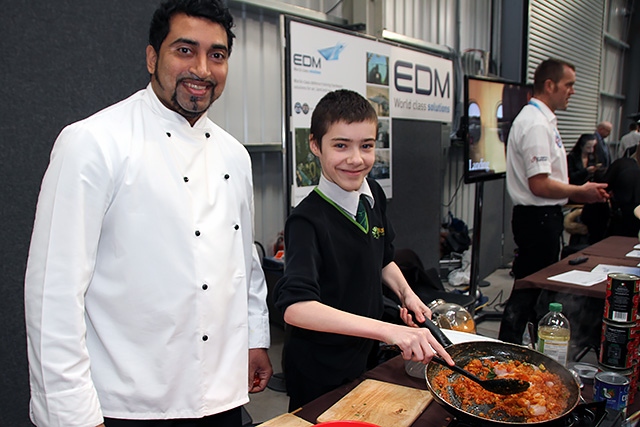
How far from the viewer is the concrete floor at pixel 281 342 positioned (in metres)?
2.85

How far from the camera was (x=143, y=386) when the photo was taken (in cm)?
125

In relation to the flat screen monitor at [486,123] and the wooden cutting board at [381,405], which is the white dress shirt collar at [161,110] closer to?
the wooden cutting board at [381,405]

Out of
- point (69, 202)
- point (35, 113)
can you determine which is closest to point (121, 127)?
point (69, 202)

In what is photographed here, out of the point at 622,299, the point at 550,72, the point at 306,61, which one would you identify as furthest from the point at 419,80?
the point at 622,299

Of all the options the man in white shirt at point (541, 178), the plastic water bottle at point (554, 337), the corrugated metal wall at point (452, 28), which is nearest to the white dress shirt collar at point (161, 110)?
the plastic water bottle at point (554, 337)

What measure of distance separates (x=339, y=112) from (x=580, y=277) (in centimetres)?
152

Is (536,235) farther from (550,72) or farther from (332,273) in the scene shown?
(332,273)

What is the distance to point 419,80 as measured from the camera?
4.10 metres

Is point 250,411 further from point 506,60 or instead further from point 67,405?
point 506,60

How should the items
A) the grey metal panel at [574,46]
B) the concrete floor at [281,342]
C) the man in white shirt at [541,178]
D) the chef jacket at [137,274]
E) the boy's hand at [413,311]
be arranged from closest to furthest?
the chef jacket at [137,274]
the boy's hand at [413,311]
the concrete floor at [281,342]
the man in white shirt at [541,178]
the grey metal panel at [574,46]

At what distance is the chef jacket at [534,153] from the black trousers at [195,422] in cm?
258

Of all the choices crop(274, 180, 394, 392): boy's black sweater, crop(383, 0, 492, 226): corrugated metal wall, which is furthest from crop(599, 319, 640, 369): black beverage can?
crop(383, 0, 492, 226): corrugated metal wall

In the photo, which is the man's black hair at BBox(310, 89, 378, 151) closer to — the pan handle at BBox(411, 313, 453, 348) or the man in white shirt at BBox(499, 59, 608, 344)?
the pan handle at BBox(411, 313, 453, 348)

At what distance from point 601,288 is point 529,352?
1.05m
